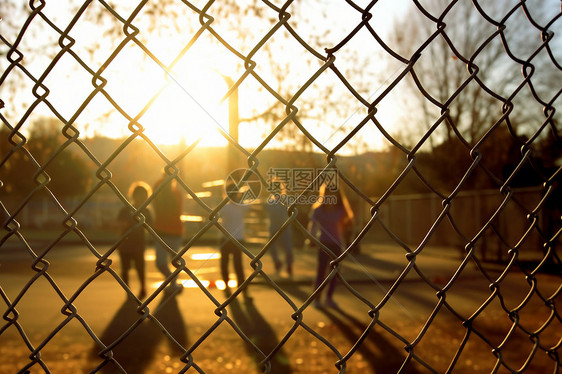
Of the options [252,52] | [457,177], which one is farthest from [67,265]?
[252,52]

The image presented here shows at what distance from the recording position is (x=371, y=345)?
5125 mm

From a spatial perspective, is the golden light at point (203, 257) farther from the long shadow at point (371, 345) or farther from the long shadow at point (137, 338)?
the long shadow at point (371, 345)

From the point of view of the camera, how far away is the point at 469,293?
28.5ft

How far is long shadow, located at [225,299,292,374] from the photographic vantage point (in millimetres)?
4570

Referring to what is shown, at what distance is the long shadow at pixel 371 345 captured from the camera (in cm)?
449

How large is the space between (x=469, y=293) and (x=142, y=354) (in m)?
5.65

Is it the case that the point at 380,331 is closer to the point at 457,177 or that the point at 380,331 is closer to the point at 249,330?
the point at 249,330

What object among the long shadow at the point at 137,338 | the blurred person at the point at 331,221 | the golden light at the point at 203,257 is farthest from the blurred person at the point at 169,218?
the golden light at the point at 203,257

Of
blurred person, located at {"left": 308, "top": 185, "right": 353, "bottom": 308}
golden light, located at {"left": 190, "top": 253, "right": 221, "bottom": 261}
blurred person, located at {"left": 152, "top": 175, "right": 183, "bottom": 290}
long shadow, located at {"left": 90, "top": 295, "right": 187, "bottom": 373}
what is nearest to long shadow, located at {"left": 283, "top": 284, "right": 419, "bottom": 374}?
blurred person, located at {"left": 308, "top": 185, "right": 353, "bottom": 308}

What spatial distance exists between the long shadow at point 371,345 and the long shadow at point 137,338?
1613 millimetres

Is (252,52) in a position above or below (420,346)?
above

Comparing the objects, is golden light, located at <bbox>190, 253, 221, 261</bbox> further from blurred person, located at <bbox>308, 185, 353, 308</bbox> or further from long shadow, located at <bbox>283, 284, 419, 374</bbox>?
long shadow, located at <bbox>283, 284, 419, 374</bbox>

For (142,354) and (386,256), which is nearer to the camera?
(142,354)

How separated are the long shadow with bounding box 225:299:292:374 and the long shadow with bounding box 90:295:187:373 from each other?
0.65 m
